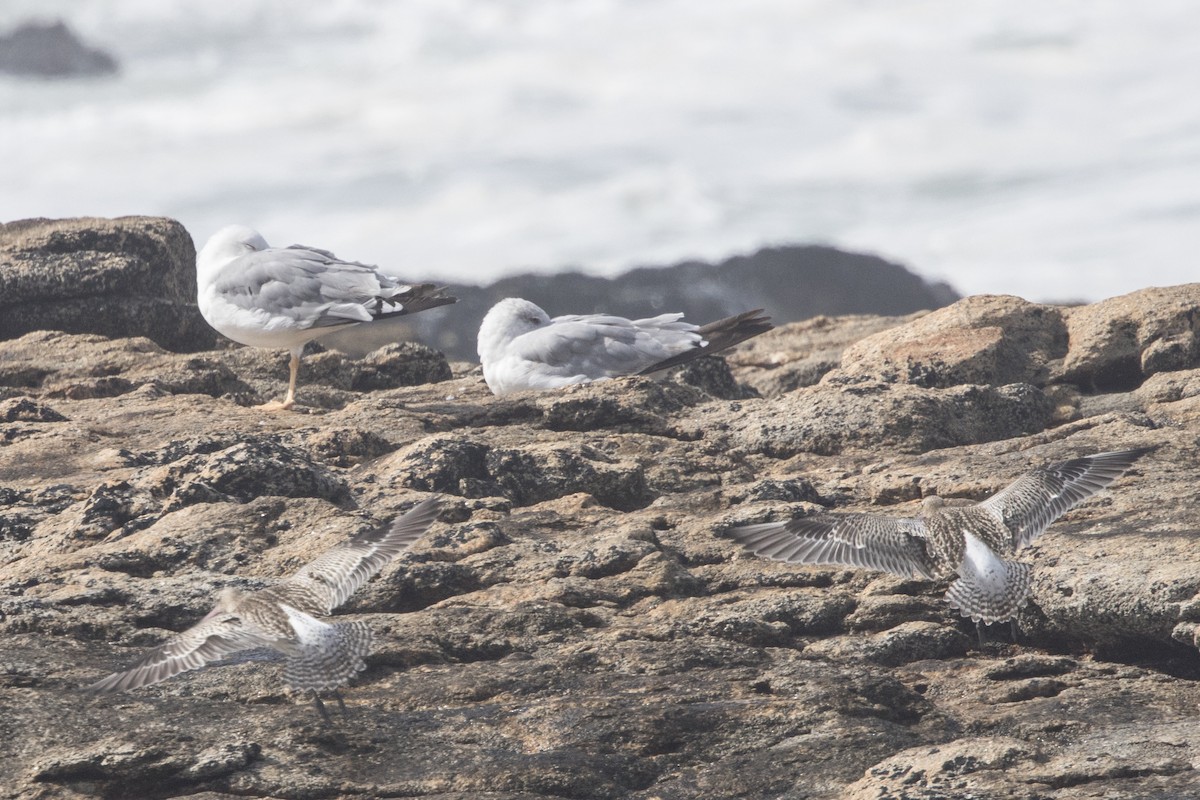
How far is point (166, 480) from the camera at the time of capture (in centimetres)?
914

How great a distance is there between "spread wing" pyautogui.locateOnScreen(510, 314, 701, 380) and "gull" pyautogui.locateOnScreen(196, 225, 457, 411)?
54.6 inches

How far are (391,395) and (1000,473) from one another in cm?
621

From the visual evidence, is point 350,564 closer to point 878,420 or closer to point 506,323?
point 878,420

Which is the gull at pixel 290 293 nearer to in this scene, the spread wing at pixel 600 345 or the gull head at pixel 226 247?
the gull head at pixel 226 247

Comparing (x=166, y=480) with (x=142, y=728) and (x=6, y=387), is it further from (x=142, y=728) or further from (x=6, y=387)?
(x=6, y=387)

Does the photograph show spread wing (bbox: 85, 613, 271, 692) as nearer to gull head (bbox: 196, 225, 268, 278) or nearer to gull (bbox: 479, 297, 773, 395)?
gull (bbox: 479, 297, 773, 395)

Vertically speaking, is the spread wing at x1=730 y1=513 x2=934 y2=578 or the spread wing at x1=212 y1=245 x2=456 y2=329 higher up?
the spread wing at x1=212 y1=245 x2=456 y2=329

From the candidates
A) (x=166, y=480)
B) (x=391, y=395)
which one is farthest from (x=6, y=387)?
(x=166, y=480)

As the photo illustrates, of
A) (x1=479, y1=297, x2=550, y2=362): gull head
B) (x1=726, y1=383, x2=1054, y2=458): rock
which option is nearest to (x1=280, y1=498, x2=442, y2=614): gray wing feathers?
(x1=726, y1=383, x2=1054, y2=458): rock

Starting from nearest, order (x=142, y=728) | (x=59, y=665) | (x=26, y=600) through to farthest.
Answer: (x=142, y=728)
(x=59, y=665)
(x=26, y=600)

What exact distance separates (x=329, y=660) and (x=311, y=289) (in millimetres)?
7821

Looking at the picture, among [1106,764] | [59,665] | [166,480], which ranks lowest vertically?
[1106,764]

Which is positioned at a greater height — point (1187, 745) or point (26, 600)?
point (26, 600)

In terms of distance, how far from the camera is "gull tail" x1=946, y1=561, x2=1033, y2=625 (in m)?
7.35
